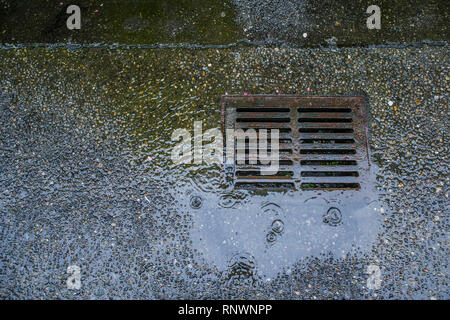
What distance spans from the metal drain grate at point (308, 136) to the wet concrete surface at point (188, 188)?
0.26 feet

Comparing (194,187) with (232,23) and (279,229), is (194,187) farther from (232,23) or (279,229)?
(232,23)

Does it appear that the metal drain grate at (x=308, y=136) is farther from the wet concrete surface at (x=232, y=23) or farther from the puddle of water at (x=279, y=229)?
the wet concrete surface at (x=232, y=23)

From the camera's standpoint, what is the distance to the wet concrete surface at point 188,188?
2.03m

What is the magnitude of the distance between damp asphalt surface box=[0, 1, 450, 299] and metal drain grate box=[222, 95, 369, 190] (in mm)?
72

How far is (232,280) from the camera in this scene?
2027 millimetres

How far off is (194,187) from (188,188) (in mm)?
40

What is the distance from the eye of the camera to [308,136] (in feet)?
7.27

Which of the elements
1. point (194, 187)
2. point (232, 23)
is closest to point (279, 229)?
point (194, 187)

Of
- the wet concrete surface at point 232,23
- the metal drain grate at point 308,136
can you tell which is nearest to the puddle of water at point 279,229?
the metal drain grate at point 308,136

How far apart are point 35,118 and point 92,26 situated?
0.78 meters

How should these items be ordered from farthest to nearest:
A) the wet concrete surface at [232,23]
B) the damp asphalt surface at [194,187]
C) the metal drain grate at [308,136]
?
the wet concrete surface at [232,23], the metal drain grate at [308,136], the damp asphalt surface at [194,187]

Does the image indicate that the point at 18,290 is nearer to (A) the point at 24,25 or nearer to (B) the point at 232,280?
(B) the point at 232,280

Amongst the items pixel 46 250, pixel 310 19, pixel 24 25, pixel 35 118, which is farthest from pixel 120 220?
pixel 310 19

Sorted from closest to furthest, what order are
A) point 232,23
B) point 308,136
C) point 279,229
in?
point 279,229
point 308,136
point 232,23
